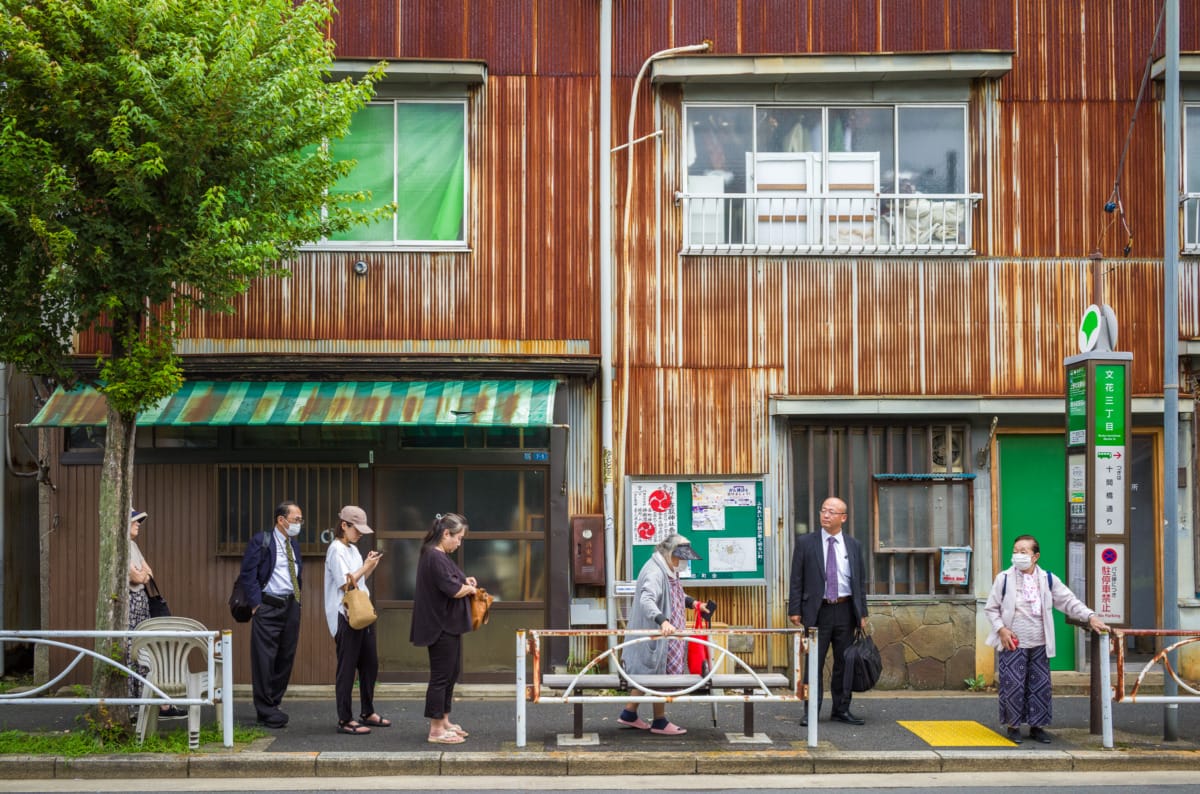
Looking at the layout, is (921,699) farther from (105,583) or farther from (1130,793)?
(105,583)

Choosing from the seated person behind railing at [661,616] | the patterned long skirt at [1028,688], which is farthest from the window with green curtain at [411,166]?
the patterned long skirt at [1028,688]

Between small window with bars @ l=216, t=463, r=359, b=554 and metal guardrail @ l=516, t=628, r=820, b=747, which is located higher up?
small window with bars @ l=216, t=463, r=359, b=554

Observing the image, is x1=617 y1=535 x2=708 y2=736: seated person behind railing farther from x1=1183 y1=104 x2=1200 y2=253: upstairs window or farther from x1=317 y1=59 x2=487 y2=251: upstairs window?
x1=1183 y1=104 x2=1200 y2=253: upstairs window

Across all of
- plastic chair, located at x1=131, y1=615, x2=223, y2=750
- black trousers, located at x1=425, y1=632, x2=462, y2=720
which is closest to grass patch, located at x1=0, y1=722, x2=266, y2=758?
plastic chair, located at x1=131, y1=615, x2=223, y2=750

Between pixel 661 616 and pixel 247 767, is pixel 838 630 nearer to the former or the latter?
pixel 661 616

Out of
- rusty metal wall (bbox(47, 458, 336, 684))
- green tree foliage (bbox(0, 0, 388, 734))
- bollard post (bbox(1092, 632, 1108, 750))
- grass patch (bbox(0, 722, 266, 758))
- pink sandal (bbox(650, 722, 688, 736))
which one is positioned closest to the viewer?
grass patch (bbox(0, 722, 266, 758))

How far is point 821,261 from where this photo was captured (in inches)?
516

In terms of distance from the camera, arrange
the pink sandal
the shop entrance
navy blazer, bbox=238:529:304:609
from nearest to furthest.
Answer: the pink sandal, navy blazer, bbox=238:529:304:609, the shop entrance

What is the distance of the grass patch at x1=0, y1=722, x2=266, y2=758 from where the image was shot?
9.39m

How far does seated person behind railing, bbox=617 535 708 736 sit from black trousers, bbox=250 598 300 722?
294cm

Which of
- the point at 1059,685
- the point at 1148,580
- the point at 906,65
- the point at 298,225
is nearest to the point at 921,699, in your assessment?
the point at 1059,685

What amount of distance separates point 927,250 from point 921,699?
4.64 metres

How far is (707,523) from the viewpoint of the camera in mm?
12820

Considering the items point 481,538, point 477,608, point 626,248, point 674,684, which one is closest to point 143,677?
point 477,608
